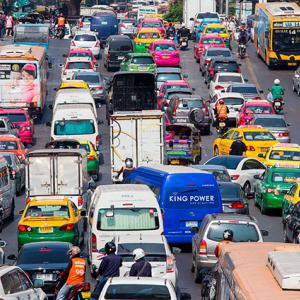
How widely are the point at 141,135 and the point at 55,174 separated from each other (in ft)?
17.7

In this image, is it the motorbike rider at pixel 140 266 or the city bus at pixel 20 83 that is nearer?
the motorbike rider at pixel 140 266

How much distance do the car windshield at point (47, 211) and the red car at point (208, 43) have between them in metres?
43.4

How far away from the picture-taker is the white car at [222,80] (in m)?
59.7

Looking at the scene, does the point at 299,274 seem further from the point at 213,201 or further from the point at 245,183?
the point at 245,183

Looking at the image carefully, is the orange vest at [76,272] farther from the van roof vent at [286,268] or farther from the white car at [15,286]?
the van roof vent at [286,268]

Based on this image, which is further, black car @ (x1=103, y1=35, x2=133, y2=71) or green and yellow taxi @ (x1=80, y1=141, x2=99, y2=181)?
black car @ (x1=103, y1=35, x2=133, y2=71)

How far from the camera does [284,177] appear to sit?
119 feet

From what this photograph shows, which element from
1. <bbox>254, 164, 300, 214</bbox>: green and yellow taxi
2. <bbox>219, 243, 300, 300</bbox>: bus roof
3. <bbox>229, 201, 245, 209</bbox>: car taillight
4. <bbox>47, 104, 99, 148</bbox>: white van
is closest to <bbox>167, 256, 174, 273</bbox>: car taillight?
<bbox>219, 243, 300, 300</bbox>: bus roof

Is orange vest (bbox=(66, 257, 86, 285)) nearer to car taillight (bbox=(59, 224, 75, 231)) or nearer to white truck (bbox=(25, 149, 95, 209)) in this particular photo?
car taillight (bbox=(59, 224, 75, 231))

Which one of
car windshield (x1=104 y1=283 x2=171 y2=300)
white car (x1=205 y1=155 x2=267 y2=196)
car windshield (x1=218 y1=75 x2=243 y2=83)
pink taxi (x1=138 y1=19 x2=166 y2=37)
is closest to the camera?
car windshield (x1=104 y1=283 x2=171 y2=300)

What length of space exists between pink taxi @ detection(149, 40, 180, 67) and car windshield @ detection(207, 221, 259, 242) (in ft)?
143

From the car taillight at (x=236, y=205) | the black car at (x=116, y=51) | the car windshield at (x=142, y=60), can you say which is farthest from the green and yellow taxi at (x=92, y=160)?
the black car at (x=116, y=51)

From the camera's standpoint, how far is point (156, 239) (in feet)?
79.3

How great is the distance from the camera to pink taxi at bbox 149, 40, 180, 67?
70062mm
